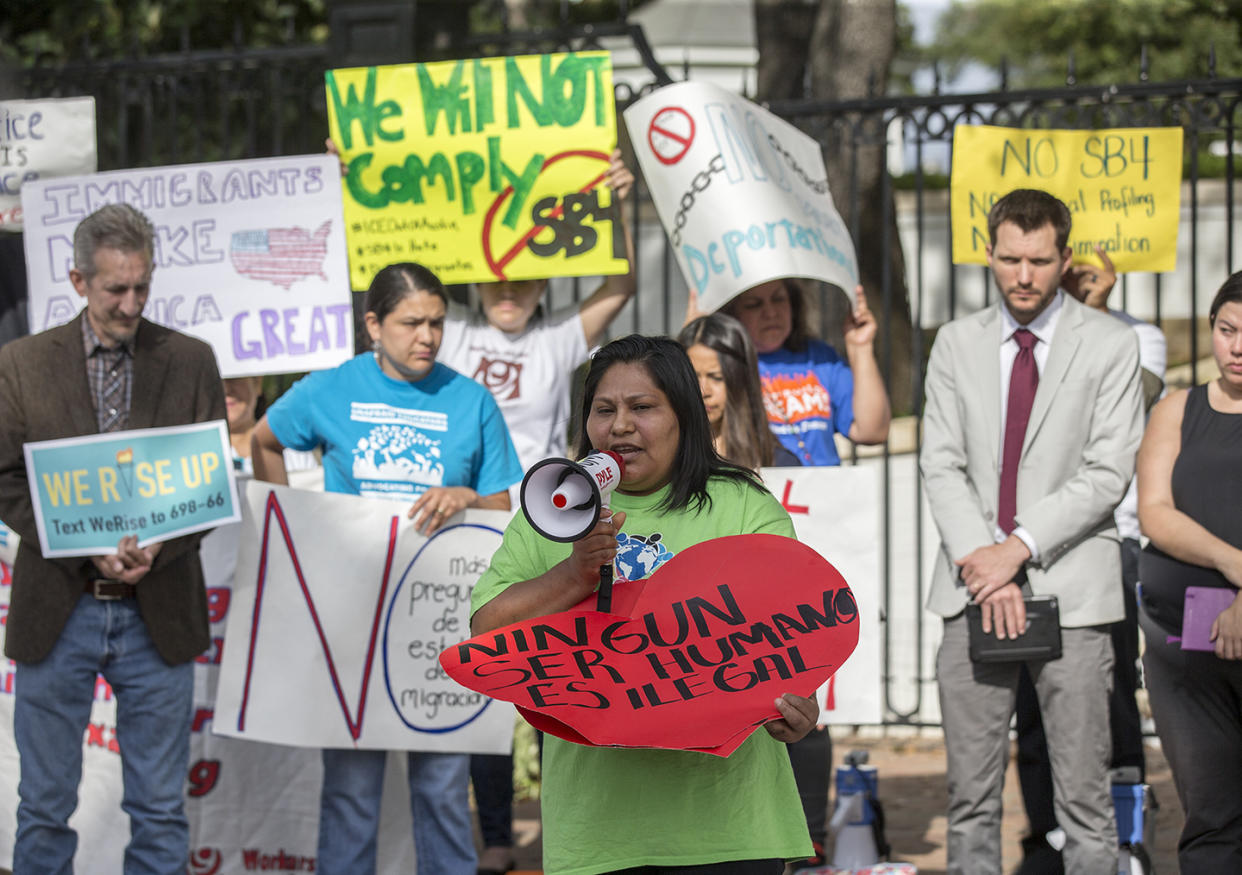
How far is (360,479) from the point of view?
455 cm

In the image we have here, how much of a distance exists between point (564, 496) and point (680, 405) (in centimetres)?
50

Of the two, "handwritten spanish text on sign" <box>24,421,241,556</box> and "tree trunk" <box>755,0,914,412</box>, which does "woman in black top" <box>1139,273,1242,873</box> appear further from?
"tree trunk" <box>755,0,914,412</box>

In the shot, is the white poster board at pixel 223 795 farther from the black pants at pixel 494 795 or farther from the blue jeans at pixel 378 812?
the blue jeans at pixel 378 812

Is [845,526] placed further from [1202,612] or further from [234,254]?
[234,254]

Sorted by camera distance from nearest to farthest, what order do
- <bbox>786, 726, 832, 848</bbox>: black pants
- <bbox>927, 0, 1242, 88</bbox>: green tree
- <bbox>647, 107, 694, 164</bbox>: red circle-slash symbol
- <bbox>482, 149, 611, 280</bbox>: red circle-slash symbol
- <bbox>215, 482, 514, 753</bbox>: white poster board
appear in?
<bbox>215, 482, 514, 753</bbox>: white poster board
<bbox>786, 726, 832, 848</bbox>: black pants
<bbox>647, 107, 694, 164</bbox>: red circle-slash symbol
<bbox>482, 149, 611, 280</bbox>: red circle-slash symbol
<bbox>927, 0, 1242, 88</bbox>: green tree

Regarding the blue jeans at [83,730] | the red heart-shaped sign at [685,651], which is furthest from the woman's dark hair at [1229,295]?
the blue jeans at [83,730]

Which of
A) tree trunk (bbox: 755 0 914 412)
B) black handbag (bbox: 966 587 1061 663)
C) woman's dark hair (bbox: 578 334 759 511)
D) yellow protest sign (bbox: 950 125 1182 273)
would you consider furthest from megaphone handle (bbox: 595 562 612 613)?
tree trunk (bbox: 755 0 914 412)

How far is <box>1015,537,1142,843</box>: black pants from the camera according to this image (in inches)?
199

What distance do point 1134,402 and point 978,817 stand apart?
4.39ft

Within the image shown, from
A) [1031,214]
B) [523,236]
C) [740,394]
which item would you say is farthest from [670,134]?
[1031,214]

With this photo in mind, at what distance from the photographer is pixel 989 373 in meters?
4.48

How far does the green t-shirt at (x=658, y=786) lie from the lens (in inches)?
107

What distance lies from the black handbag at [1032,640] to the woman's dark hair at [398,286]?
1932 mm

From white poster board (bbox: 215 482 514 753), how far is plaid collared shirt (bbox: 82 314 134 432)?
0.47m
